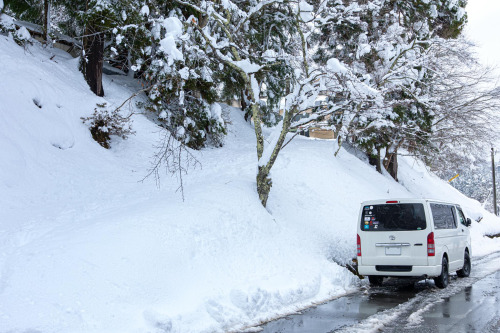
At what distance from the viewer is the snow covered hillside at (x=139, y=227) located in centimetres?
661

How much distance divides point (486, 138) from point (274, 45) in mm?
11958

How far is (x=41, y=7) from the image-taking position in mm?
24203

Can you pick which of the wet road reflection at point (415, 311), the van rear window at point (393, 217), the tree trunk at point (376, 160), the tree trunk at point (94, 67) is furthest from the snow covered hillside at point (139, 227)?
the tree trunk at point (376, 160)

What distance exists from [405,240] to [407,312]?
89.6 inches

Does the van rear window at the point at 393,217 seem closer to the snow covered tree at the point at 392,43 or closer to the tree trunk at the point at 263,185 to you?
the tree trunk at the point at 263,185

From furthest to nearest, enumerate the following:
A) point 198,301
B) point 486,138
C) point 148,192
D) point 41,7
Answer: point 41,7 → point 486,138 → point 148,192 → point 198,301

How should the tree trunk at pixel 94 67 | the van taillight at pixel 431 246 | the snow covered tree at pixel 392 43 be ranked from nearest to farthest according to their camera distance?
the van taillight at pixel 431 246 < the tree trunk at pixel 94 67 < the snow covered tree at pixel 392 43

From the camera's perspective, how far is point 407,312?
7.45m

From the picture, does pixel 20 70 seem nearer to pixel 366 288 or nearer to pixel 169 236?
pixel 169 236

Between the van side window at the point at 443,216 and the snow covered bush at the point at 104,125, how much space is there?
34.7 feet

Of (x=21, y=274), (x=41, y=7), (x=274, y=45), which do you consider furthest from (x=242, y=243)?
(x=41, y=7)

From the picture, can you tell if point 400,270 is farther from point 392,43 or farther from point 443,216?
point 392,43

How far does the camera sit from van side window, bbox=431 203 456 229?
386 inches

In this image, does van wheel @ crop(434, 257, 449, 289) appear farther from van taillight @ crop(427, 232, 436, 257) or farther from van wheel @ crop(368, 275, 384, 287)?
van wheel @ crop(368, 275, 384, 287)
